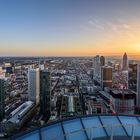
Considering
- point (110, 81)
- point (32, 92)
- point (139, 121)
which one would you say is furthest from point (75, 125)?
point (110, 81)

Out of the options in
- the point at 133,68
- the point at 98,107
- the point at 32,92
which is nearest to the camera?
the point at 98,107

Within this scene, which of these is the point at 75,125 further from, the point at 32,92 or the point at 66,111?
the point at 32,92

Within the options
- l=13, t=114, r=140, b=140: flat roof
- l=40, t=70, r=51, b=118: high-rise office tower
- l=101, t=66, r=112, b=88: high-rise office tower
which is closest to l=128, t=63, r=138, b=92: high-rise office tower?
l=101, t=66, r=112, b=88: high-rise office tower

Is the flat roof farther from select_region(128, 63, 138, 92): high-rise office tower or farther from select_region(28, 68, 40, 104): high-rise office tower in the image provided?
select_region(128, 63, 138, 92): high-rise office tower

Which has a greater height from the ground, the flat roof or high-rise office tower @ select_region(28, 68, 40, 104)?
the flat roof

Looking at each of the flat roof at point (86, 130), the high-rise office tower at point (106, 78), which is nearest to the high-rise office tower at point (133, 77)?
the high-rise office tower at point (106, 78)

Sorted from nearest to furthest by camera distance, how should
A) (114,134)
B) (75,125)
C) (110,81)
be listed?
1. (114,134)
2. (75,125)
3. (110,81)

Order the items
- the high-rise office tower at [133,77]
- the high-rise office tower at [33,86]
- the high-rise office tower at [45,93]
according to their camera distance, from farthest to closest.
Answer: the high-rise office tower at [133,77] < the high-rise office tower at [33,86] < the high-rise office tower at [45,93]

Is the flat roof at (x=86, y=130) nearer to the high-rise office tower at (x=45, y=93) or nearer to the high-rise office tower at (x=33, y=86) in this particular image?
the high-rise office tower at (x=45, y=93)

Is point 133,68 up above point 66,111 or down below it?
above

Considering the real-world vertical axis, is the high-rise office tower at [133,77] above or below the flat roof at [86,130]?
below

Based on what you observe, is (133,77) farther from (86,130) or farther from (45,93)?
(86,130)
